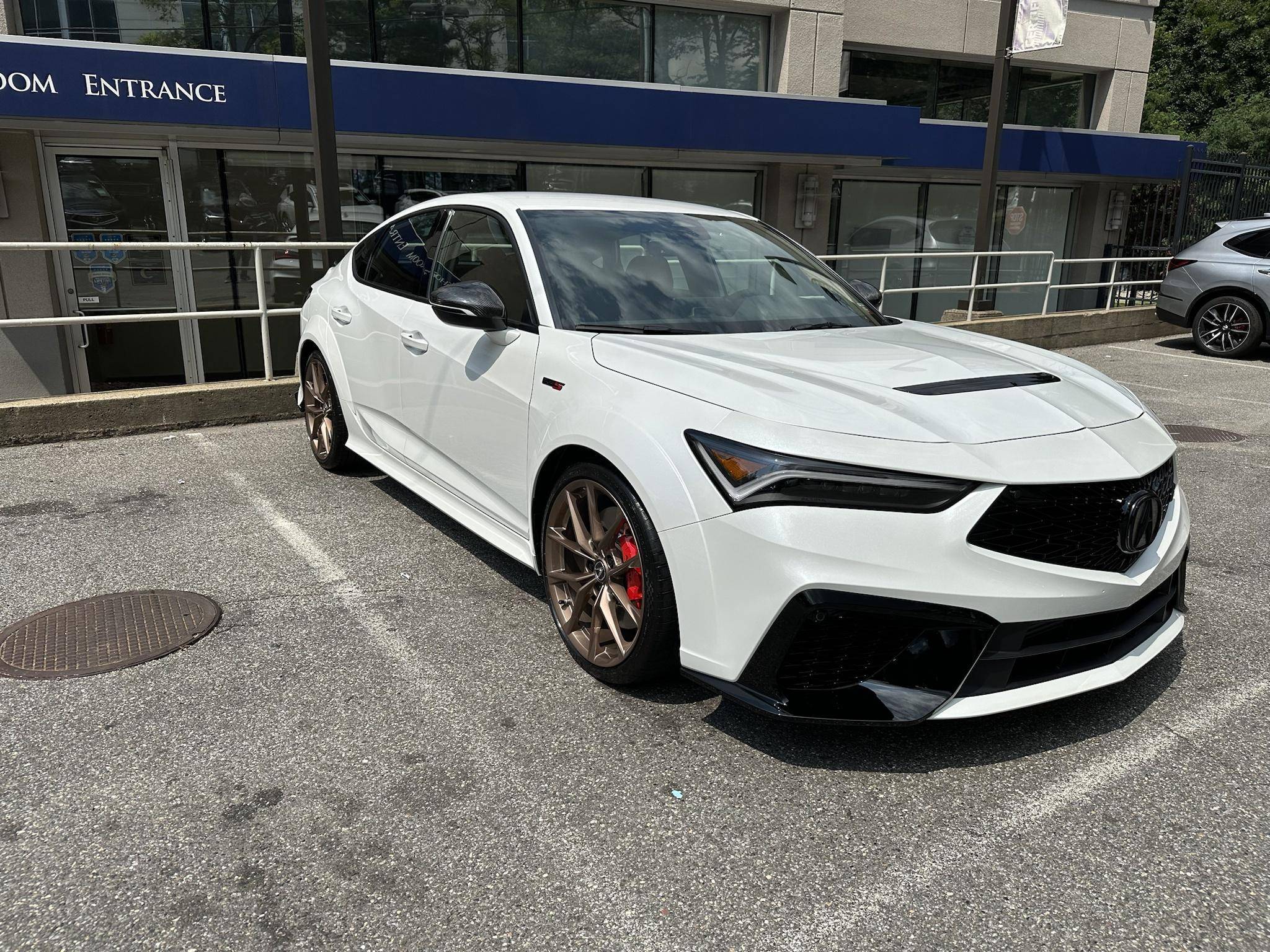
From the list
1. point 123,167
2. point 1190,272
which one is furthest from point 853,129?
point 123,167

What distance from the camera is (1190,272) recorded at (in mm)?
12461

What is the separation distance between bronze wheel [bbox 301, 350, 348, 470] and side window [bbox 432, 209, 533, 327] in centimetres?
140

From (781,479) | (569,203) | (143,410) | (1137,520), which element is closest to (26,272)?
(143,410)

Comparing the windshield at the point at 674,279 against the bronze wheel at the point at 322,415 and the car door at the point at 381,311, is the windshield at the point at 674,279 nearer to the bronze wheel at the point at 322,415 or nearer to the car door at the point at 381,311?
Answer: the car door at the point at 381,311

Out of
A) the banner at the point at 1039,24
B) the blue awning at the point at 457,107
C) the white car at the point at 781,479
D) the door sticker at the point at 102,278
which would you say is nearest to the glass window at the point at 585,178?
the blue awning at the point at 457,107

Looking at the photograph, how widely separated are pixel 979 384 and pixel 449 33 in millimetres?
11820

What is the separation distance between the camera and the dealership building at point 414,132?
35.0 ft

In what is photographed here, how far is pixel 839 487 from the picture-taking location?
2.70 meters

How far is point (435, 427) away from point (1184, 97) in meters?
44.9

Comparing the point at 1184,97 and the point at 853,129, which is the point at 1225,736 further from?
the point at 1184,97

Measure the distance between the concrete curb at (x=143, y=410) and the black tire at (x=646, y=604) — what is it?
4.57 meters

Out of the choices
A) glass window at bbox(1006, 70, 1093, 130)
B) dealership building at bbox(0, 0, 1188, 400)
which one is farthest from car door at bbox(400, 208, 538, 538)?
glass window at bbox(1006, 70, 1093, 130)

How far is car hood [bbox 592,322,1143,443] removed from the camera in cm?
284

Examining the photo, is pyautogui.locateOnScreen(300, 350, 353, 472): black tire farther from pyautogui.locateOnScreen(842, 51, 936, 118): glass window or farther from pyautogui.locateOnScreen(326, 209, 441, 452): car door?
pyautogui.locateOnScreen(842, 51, 936, 118): glass window
